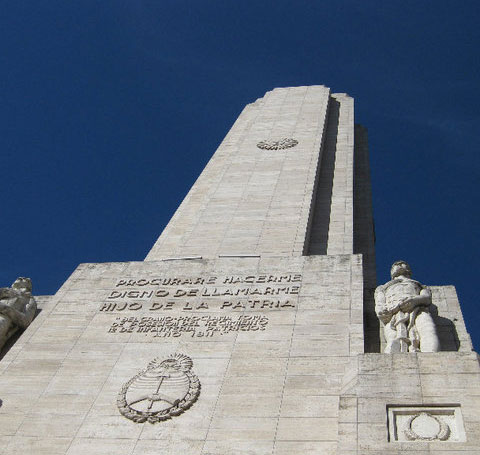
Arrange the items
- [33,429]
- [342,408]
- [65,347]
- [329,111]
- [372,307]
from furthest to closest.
→ [329,111] < [372,307] < [65,347] < [33,429] < [342,408]

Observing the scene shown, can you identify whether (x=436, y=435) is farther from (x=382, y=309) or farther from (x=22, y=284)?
(x=22, y=284)

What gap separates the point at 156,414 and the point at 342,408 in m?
3.52

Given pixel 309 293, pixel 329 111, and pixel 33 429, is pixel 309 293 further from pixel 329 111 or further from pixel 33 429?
pixel 329 111

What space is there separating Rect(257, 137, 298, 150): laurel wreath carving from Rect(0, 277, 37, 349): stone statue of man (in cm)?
1249

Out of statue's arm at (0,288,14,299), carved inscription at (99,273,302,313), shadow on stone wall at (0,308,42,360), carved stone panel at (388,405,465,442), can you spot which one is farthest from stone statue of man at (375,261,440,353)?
statue's arm at (0,288,14,299)

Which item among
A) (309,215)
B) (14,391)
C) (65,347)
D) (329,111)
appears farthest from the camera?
(329,111)

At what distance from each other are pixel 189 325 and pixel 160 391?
226cm

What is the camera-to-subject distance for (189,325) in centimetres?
1531

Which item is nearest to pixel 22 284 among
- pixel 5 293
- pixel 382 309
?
pixel 5 293

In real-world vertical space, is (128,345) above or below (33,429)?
above

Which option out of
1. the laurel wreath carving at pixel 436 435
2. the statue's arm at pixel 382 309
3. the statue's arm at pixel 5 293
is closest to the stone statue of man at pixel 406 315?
the statue's arm at pixel 382 309

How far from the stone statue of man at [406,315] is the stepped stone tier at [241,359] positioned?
0.03m

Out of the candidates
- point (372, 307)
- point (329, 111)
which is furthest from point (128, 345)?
point (329, 111)

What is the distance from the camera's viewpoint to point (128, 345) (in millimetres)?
15008
